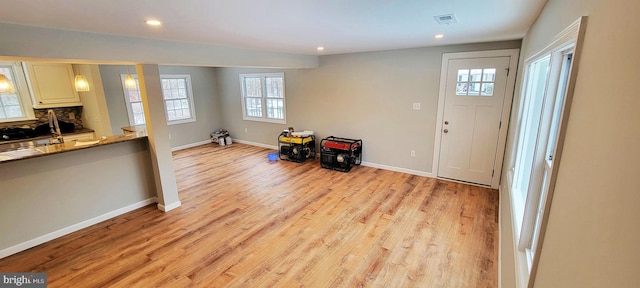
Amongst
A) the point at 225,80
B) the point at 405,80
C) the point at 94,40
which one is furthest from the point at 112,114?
the point at 405,80

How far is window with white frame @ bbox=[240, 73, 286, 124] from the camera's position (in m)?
6.19

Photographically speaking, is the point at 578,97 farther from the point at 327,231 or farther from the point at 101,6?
the point at 327,231

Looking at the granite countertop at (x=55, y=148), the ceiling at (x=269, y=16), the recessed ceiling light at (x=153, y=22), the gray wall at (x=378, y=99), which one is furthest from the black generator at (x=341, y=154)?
the recessed ceiling light at (x=153, y=22)

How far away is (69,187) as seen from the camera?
10.0ft

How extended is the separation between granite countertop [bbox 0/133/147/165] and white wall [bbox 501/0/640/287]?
412cm

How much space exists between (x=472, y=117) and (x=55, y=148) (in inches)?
213

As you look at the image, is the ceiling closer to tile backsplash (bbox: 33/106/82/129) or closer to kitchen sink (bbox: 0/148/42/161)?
kitchen sink (bbox: 0/148/42/161)

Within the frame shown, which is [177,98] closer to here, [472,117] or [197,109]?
[197,109]

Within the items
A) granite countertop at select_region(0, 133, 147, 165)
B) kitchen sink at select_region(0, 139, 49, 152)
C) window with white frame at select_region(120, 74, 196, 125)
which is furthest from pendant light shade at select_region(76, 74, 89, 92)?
window with white frame at select_region(120, 74, 196, 125)

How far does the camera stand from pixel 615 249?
18.2 inches

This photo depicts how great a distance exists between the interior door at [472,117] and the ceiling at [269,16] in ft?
3.47

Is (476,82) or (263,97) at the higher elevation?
(476,82)

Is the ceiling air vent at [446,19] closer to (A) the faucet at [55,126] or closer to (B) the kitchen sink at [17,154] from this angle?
(B) the kitchen sink at [17,154]

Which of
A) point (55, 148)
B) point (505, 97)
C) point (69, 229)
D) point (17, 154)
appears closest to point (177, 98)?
point (55, 148)
